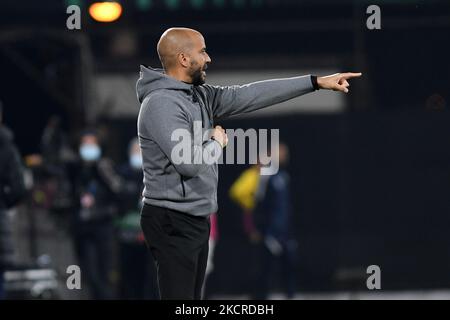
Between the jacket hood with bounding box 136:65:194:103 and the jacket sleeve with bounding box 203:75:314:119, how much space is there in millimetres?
259

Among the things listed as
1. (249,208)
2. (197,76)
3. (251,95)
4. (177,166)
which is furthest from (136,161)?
(177,166)

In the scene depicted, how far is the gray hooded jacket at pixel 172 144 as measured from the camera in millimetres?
6371

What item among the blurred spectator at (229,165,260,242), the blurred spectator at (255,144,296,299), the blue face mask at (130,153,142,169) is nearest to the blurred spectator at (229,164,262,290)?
the blurred spectator at (229,165,260,242)

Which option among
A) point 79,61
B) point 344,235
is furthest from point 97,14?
point 344,235

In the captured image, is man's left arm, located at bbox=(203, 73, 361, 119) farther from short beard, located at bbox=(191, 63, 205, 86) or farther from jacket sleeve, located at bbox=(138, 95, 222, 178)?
jacket sleeve, located at bbox=(138, 95, 222, 178)

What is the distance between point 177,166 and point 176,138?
14cm

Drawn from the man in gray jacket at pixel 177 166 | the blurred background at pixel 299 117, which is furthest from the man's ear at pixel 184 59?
the blurred background at pixel 299 117

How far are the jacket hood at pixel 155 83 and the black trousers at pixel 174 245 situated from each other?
0.59 metres

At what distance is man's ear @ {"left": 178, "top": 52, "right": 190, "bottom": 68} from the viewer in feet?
21.5

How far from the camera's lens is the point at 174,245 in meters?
6.50

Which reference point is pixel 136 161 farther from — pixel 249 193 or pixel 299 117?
pixel 299 117

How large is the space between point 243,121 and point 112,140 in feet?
4.92

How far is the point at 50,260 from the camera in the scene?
1354 centimetres

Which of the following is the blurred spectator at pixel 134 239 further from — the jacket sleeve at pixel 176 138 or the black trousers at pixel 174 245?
the jacket sleeve at pixel 176 138
